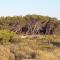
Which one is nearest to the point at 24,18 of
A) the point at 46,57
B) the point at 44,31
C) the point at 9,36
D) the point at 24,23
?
the point at 24,23

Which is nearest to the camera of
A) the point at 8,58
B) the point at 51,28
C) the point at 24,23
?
the point at 8,58

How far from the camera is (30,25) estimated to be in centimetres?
8294

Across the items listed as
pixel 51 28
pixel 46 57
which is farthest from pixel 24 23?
pixel 46 57

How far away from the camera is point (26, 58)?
18.2m

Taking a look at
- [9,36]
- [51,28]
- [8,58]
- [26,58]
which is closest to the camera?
[8,58]

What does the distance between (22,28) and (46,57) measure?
6365 centimetres

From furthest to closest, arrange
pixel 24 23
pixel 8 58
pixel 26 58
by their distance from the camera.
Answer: pixel 24 23 < pixel 26 58 < pixel 8 58

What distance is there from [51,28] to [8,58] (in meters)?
62.6

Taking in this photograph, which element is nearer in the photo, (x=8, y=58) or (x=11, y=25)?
(x=8, y=58)

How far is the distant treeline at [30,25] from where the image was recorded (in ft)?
258

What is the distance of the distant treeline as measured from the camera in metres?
78.8

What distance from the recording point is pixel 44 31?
8094 cm

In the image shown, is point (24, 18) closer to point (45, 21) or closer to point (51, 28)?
point (45, 21)

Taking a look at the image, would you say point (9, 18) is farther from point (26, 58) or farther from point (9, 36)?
point (26, 58)
